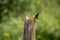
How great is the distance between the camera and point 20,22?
647 cm

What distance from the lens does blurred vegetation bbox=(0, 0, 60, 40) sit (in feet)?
17.7

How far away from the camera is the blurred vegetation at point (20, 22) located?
212 inches

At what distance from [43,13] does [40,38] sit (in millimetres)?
2354

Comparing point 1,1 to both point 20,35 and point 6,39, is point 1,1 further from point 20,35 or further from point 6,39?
point 6,39

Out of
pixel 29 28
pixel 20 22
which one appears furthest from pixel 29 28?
pixel 20 22

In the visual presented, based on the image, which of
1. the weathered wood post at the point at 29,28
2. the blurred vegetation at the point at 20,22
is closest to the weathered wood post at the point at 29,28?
the weathered wood post at the point at 29,28

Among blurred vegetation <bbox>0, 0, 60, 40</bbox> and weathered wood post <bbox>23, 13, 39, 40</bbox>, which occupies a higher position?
weathered wood post <bbox>23, 13, 39, 40</bbox>

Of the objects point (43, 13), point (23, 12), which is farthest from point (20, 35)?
point (43, 13)

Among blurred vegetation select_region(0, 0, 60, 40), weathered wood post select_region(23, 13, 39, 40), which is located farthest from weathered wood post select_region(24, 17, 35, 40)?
blurred vegetation select_region(0, 0, 60, 40)

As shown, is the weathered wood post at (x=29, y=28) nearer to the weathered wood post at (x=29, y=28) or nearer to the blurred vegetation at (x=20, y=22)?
the weathered wood post at (x=29, y=28)

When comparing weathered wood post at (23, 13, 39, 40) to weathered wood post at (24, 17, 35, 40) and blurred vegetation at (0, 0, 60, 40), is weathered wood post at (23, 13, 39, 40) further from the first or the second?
blurred vegetation at (0, 0, 60, 40)

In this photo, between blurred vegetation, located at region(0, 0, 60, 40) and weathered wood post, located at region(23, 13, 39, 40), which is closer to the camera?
weathered wood post, located at region(23, 13, 39, 40)

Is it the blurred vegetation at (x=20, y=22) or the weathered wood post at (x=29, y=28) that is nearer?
the weathered wood post at (x=29, y=28)

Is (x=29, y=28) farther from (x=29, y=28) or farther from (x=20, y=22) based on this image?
(x=20, y=22)
